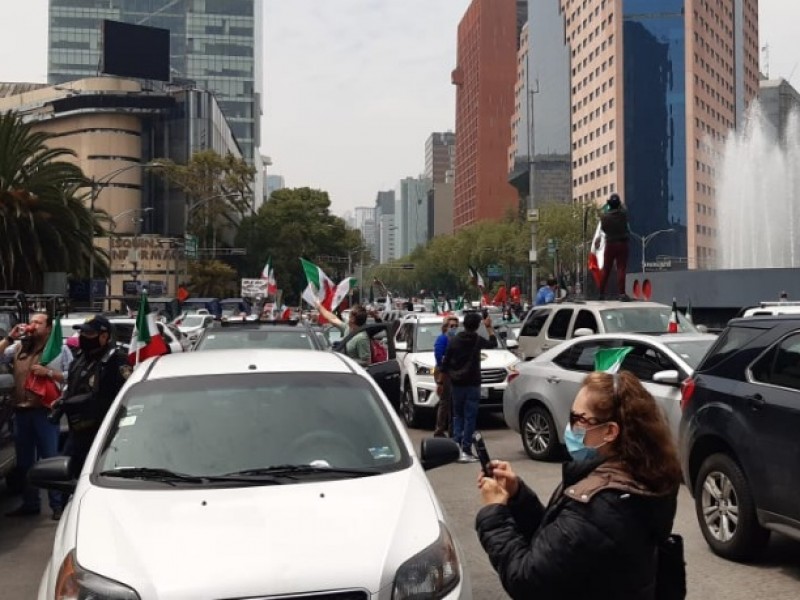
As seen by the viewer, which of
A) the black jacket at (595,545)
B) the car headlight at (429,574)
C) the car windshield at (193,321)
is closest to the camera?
the black jacket at (595,545)

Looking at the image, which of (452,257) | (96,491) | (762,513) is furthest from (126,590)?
(452,257)

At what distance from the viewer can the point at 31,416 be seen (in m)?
7.73

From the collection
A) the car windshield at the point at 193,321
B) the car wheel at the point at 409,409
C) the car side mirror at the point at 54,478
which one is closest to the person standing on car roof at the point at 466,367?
the car wheel at the point at 409,409

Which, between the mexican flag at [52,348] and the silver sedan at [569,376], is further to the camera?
the silver sedan at [569,376]

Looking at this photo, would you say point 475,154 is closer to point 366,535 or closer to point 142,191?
point 142,191

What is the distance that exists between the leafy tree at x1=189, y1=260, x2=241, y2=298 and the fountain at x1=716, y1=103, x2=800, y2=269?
3841 centimetres

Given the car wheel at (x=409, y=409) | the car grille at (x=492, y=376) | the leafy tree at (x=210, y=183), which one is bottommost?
the car wheel at (x=409, y=409)

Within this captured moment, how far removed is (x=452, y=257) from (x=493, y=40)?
9454cm

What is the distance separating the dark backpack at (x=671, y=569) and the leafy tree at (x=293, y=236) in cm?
7131

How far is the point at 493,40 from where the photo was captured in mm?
179250

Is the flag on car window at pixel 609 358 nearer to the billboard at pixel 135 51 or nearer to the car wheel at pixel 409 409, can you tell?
the car wheel at pixel 409 409

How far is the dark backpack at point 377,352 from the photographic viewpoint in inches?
514

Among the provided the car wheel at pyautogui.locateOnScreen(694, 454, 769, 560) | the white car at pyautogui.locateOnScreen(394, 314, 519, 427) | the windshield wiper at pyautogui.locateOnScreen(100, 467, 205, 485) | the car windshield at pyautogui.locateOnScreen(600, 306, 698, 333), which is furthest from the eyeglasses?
the car windshield at pyautogui.locateOnScreen(600, 306, 698, 333)

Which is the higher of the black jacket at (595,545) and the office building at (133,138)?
the office building at (133,138)
